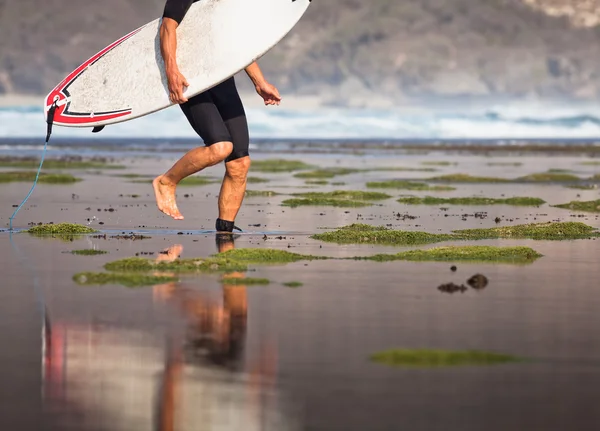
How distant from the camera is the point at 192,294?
10.6m

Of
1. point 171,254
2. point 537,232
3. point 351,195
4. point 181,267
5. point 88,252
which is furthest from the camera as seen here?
point 351,195

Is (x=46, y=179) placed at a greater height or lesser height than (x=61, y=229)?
greater

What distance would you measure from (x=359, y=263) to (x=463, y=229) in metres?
4.92

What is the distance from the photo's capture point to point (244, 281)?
1143 cm

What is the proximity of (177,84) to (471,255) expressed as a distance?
164 inches

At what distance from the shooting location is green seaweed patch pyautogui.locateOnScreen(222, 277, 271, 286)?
11.3 meters

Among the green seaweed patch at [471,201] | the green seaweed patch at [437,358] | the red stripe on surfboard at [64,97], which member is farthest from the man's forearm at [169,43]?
the green seaweed patch at [471,201]

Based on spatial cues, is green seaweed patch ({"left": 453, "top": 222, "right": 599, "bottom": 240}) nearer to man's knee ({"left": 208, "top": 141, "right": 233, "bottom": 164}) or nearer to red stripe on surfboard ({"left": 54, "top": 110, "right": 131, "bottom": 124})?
man's knee ({"left": 208, "top": 141, "right": 233, "bottom": 164})

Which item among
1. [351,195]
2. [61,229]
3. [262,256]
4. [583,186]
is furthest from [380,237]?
[583,186]

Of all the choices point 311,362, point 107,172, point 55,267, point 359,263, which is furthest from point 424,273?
point 107,172

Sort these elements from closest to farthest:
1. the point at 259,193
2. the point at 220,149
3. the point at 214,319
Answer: the point at 214,319 → the point at 220,149 → the point at 259,193

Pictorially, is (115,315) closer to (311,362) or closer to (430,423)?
(311,362)

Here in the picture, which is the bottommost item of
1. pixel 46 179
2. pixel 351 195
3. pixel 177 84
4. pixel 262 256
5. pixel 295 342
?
pixel 295 342

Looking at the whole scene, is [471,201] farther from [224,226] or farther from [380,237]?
[224,226]
